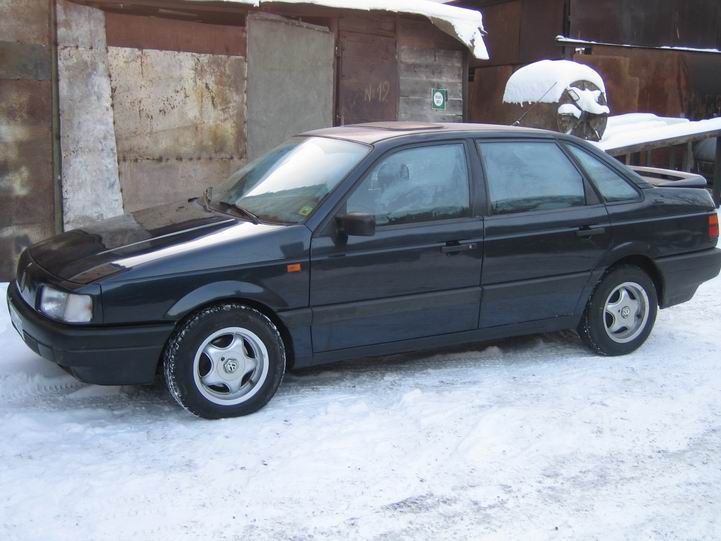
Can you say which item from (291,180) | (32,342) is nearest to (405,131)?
(291,180)

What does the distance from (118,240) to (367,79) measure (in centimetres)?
545

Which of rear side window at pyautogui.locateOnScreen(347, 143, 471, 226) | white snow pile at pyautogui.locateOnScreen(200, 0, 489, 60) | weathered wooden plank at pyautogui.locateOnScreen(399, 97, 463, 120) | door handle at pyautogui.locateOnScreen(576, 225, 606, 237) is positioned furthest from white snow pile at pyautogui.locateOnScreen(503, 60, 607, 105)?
rear side window at pyautogui.locateOnScreen(347, 143, 471, 226)

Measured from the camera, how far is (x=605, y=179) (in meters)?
5.62

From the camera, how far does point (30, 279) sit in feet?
15.0

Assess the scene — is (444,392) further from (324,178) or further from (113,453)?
(113,453)

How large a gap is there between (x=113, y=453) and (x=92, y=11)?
202 inches

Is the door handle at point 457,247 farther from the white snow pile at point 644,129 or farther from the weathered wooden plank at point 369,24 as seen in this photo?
the white snow pile at point 644,129

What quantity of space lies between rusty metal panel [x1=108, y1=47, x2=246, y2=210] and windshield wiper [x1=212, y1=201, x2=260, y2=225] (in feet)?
10.4

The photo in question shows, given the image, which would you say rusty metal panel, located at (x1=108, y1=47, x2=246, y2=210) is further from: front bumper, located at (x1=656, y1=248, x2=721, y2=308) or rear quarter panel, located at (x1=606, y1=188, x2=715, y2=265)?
front bumper, located at (x1=656, y1=248, x2=721, y2=308)

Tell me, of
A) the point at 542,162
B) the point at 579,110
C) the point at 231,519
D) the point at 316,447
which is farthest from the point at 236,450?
the point at 579,110

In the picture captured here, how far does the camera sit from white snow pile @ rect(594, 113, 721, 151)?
10836 millimetres

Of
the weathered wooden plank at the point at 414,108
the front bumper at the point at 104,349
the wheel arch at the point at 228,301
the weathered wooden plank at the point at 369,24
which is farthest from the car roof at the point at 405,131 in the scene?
the weathered wooden plank at the point at 414,108

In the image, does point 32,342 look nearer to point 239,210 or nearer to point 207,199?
point 239,210

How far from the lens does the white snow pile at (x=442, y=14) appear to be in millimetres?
8725
